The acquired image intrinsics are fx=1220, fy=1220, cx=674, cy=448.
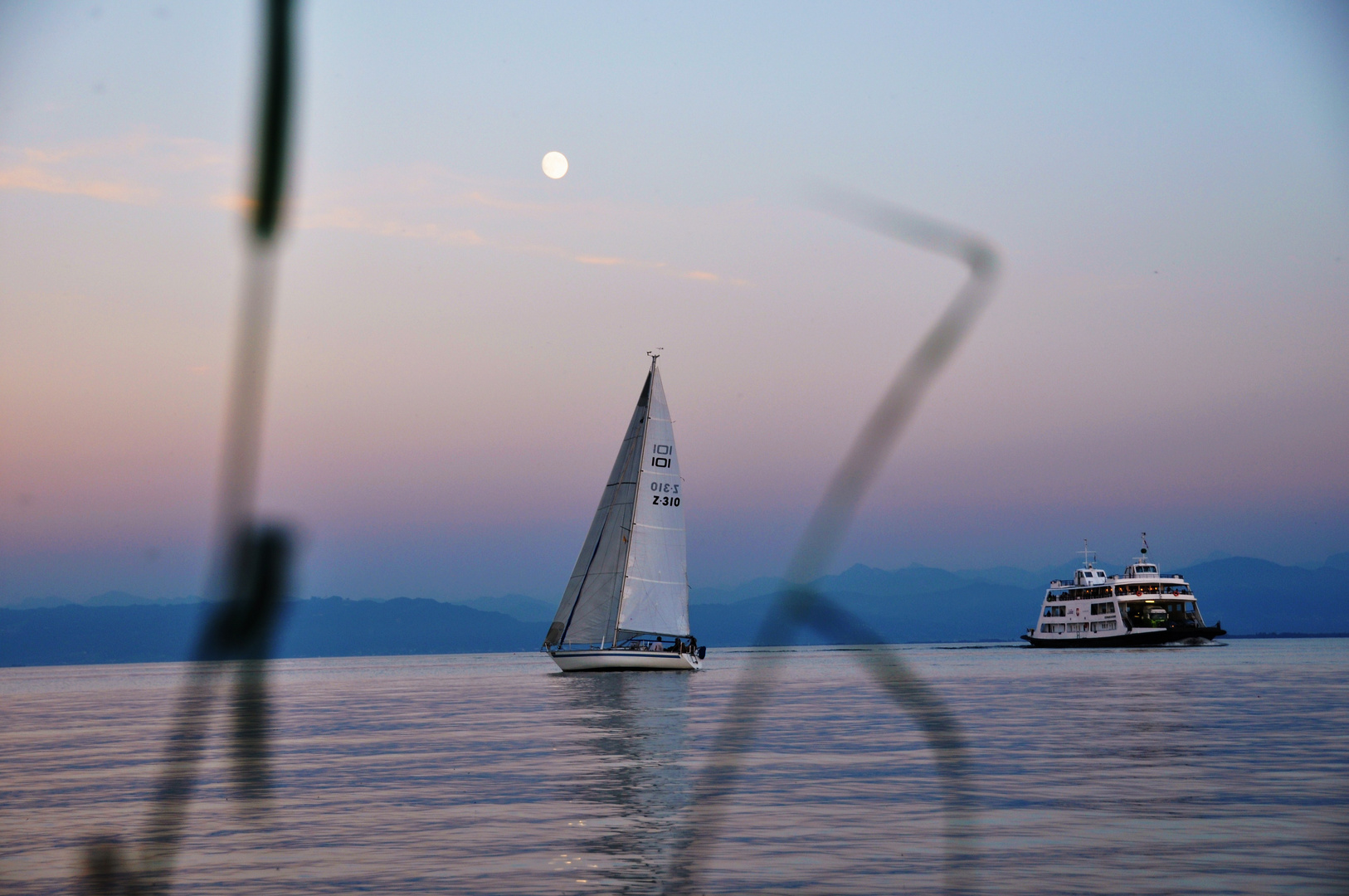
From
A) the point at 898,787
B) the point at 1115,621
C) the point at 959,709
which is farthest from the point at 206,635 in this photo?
the point at 1115,621

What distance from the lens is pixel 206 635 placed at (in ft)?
7.37

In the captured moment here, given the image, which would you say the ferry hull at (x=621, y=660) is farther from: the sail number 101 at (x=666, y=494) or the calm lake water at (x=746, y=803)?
the calm lake water at (x=746, y=803)

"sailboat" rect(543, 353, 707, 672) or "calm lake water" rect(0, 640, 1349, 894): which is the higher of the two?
"sailboat" rect(543, 353, 707, 672)

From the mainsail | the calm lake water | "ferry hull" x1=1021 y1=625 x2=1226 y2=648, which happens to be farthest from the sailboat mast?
"ferry hull" x1=1021 y1=625 x2=1226 y2=648

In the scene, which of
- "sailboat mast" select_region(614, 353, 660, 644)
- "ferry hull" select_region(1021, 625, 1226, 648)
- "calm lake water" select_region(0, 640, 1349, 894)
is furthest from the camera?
"ferry hull" select_region(1021, 625, 1226, 648)

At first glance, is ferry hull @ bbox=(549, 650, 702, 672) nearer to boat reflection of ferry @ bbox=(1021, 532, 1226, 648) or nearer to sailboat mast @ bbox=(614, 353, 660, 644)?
sailboat mast @ bbox=(614, 353, 660, 644)

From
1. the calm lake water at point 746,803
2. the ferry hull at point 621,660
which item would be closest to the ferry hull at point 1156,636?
the ferry hull at point 621,660

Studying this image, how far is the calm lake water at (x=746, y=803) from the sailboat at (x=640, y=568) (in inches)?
1298

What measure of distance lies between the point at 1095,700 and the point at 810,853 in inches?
2050

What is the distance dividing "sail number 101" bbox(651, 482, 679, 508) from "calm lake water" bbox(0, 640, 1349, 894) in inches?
1389

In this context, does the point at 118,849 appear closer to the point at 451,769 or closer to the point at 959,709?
the point at 451,769

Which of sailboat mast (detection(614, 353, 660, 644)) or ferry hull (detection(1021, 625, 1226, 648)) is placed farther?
ferry hull (detection(1021, 625, 1226, 648))

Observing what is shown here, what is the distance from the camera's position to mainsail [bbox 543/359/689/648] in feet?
318

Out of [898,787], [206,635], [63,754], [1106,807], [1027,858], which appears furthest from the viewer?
[63,754]
